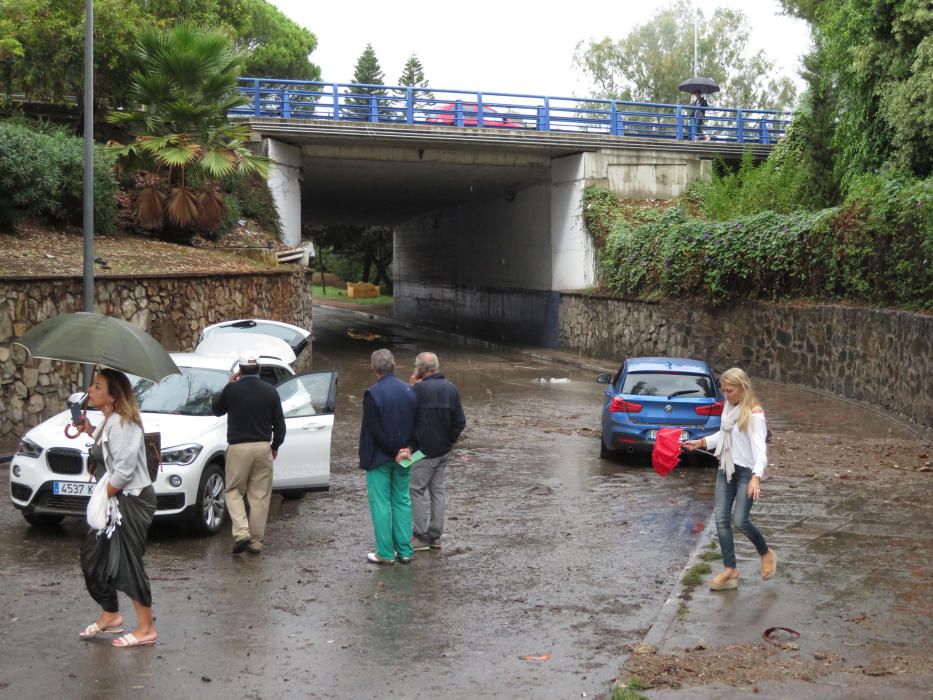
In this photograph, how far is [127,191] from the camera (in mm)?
25906

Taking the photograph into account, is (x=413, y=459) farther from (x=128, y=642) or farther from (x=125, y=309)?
(x=125, y=309)

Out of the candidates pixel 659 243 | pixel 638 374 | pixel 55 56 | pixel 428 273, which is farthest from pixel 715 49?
pixel 638 374

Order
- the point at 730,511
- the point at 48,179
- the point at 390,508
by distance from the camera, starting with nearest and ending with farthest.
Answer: the point at 730,511 → the point at 390,508 → the point at 48,179

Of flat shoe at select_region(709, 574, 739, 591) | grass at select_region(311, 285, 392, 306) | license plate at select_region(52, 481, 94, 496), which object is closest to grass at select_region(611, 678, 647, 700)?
flat shoe at select_region(709, 574, 739, 591)

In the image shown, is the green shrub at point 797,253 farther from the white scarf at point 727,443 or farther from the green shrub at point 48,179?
the green shrub at point 48,179

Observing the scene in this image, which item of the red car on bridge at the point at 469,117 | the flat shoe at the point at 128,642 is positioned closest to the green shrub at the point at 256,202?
the red car on bridge at the point at 469,117

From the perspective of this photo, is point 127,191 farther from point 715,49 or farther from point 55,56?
point 715,49

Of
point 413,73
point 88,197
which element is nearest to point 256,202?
Answer: point 88,197

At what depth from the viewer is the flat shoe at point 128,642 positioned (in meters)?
6.65

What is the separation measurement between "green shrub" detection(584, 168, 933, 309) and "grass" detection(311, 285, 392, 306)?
3469cm

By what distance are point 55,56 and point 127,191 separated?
4.86 metres

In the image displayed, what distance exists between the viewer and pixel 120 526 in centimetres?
673

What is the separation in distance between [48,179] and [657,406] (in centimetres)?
1229

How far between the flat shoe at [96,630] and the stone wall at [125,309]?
8595 millimetres
